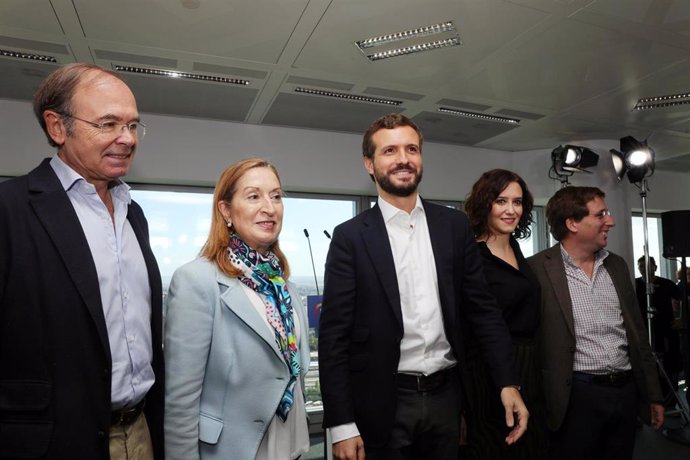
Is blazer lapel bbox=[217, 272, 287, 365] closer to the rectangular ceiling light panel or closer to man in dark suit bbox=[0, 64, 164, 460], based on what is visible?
man in dark suit bbox=[0, 64, 164, 460]

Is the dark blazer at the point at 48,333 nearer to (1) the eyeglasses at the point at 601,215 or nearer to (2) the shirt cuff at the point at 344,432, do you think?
(2) the shirt cuff at the point at 344,432

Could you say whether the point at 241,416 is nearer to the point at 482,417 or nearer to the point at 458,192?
the point at 482,417

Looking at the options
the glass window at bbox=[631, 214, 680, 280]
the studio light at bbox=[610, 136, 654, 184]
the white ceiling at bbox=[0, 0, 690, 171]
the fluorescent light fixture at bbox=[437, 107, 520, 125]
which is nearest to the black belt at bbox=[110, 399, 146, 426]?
the white ceiling at bbox=[0, 0, 690, 171]

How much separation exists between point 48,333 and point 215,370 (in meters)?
0.46

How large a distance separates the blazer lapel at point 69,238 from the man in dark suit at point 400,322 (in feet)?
2.33

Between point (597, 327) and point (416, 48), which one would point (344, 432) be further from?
point (416, 48)

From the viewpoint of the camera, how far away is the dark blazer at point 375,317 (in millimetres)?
1483

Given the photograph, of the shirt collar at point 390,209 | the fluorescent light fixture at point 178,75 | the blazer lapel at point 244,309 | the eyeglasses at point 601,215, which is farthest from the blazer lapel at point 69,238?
the fluorescent light fixture at point 178,75

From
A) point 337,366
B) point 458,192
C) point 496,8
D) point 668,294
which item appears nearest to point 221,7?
point 496,8

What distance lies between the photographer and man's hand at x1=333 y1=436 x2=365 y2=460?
4.61 ft

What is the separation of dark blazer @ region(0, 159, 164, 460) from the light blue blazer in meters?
0.21

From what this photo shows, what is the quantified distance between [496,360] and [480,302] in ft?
0.68

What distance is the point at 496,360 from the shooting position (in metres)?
1.61

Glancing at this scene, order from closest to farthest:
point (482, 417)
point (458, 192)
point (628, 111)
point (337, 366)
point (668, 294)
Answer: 1. point (337, 366)
2. point (482, 417)
3. point (628, 111)
4. point (668, 294)
5. point (458, 192)
